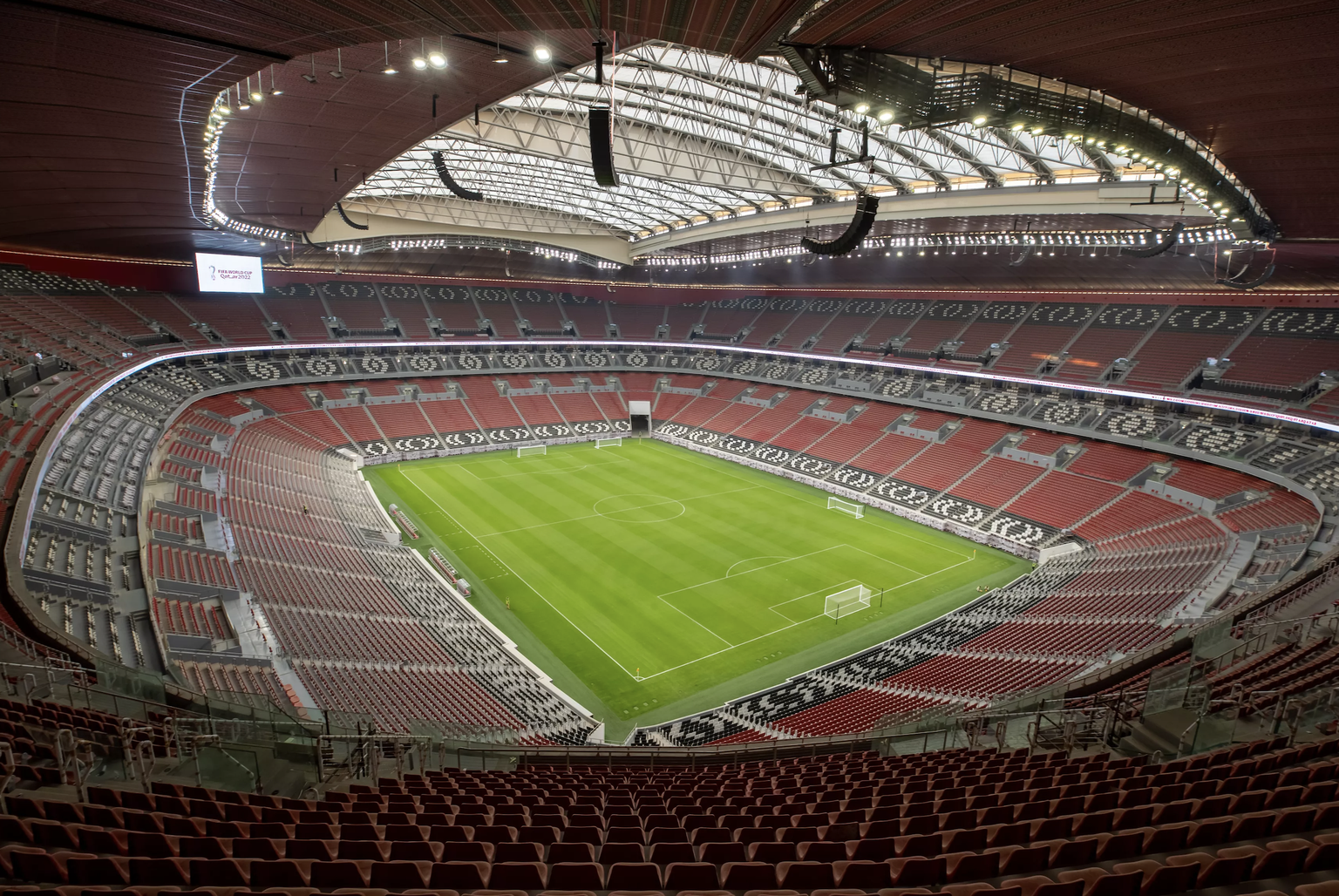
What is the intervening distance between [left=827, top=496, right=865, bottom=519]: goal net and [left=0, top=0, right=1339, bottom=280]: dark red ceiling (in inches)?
853

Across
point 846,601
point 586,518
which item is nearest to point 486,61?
point 846,601

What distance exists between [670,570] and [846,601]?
25.1ft

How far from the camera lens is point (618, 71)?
76.1 feet

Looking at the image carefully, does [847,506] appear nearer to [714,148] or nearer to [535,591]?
[535,591]

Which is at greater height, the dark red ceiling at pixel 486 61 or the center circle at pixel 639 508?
the dark red ceiling at pixel 486 61

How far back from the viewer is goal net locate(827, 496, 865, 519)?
37.1m

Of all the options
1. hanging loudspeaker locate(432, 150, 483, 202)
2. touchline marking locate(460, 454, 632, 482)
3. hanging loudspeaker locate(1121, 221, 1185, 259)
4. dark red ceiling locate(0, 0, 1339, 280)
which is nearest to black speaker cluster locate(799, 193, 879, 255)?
dark red ceiling locate(0, 0, 1339, 280)

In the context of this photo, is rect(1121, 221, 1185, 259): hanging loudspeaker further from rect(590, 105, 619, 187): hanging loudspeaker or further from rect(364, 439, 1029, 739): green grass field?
rect(590, 105, 619, 187): hanging loudspeaker

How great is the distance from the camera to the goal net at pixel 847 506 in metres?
37.1

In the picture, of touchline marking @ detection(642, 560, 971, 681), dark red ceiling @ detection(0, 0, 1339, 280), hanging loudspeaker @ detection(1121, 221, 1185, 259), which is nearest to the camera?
dark red ceiling @ detection(0, 0, 1339, 280)

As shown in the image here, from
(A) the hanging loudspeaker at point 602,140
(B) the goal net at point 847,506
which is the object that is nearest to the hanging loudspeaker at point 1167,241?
(B) the goal net at point 847,506

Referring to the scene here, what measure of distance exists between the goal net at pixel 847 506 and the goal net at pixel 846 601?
9425 millimetres

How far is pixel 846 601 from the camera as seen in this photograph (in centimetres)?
2694

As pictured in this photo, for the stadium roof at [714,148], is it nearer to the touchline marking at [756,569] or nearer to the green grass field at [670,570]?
the green grass field at [670,570]
